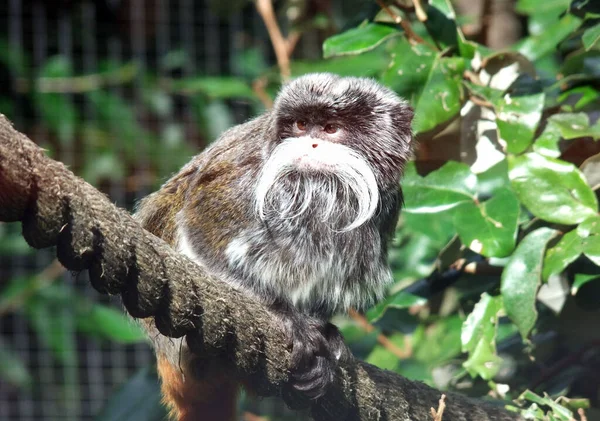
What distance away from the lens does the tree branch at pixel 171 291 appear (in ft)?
3.99

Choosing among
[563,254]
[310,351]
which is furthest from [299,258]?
[563,254]

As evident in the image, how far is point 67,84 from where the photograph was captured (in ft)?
14.1

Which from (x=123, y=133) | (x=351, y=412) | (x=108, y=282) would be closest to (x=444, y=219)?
(x=351, y=412)

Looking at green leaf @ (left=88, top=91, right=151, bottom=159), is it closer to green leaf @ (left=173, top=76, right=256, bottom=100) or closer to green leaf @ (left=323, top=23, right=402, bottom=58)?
green leaf @ (left=173, top=76, right=256, bottom=100)

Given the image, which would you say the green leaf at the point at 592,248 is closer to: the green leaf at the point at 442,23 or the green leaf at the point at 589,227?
A: the green leaf at the point at 589,227

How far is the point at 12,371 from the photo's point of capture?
3963 mm

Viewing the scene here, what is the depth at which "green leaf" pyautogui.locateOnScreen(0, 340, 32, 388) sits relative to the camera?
3.95 meters

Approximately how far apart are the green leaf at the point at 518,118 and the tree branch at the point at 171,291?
1.83 ft

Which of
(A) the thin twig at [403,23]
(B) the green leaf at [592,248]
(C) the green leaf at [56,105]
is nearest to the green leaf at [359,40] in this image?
(A) the thin twig at [403,23]

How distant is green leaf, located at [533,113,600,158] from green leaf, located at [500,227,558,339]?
0.62 ft

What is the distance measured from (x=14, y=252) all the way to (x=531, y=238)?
282 centimetres

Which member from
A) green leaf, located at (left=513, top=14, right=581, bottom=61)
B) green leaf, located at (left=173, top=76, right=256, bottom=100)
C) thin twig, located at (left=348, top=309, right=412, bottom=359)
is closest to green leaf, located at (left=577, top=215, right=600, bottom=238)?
green leaf, located at (left=513, top=14, right=581, bottom=61)

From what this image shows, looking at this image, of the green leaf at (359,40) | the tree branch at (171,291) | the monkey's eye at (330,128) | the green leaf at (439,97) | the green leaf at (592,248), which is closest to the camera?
the tree branch at (171,291)

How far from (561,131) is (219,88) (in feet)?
5.85
